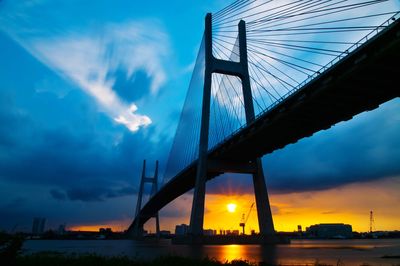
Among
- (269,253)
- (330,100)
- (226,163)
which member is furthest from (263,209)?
(330,100)

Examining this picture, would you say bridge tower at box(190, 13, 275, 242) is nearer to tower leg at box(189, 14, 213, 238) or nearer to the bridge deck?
tower leg at box(189, 14, 213, 238)

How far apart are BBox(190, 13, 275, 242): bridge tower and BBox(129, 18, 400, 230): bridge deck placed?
1.55 m

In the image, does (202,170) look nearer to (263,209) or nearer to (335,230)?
(263,209)

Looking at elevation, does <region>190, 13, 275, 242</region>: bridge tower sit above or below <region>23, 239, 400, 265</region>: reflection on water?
above

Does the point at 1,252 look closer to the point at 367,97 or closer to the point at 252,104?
the point at 367,97

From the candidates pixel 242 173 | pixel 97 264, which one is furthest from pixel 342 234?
pixel 97 264

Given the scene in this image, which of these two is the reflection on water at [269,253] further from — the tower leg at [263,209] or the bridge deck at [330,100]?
the bridge deck at [330,100]

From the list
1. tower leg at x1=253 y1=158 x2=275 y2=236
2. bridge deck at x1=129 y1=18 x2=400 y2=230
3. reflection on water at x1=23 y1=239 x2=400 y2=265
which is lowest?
reflection on water at x1=23 y1=239 x2=400 y2=265

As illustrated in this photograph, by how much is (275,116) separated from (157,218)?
245 feet

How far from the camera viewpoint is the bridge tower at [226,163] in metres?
42.1

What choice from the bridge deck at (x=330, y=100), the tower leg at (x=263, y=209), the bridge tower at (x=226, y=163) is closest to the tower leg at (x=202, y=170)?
the bridge tower at (x=226, y=163)

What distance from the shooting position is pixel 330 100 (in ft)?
93.6

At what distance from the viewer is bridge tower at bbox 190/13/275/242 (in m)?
42.1

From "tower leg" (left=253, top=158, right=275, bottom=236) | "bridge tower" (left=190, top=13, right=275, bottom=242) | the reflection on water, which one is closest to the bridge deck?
"bridge tower" (left=190, top=13, right=275, bottom=242)
